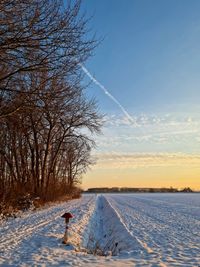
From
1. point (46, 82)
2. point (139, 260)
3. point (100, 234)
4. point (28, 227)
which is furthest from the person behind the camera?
point (100, 234)

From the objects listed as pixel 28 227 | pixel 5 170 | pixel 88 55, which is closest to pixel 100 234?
pixel 28 227

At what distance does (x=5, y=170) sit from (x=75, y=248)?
2539 cm

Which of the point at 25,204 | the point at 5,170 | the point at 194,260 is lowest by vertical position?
the point at 194,260

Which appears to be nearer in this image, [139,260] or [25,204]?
[139,260]

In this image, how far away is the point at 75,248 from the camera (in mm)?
11680

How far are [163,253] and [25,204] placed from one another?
684 inches

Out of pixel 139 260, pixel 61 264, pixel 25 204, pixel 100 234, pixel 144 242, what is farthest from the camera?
A: pixel 25 204

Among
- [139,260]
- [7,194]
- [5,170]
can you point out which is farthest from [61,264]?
[5,170]

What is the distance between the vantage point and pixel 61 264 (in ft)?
30.1

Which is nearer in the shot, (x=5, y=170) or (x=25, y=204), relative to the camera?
(x=25, y=204)

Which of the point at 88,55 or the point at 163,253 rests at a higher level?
the point at 88,55

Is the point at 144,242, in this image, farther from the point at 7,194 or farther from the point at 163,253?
the point at 7,194

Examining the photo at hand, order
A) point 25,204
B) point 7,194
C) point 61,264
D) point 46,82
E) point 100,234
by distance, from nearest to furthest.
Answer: point 61,264 < point 46,82 < point 100,234 < point 7,194 < point 25,204

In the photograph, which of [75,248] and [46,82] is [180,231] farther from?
[46,82]
